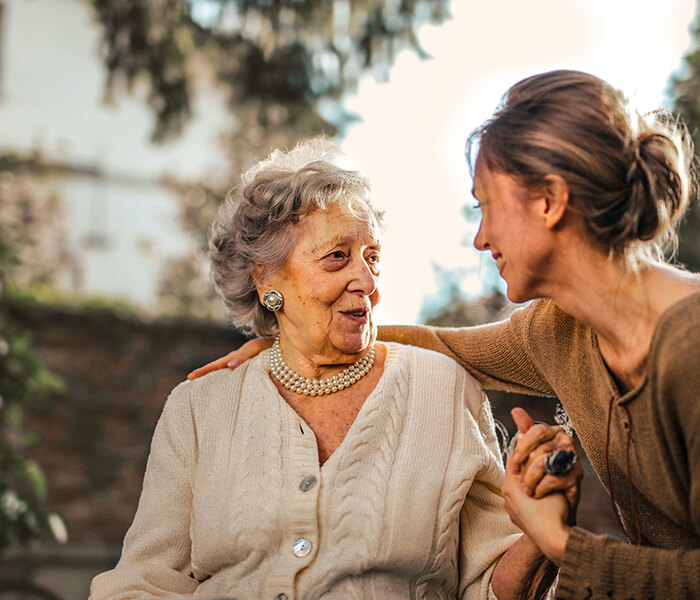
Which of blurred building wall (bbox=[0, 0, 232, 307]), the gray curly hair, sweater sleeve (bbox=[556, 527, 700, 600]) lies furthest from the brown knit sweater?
blurred building wall (bbox=[0, 0, 232, 307])

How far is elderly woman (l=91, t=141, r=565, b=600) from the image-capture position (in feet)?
7.41

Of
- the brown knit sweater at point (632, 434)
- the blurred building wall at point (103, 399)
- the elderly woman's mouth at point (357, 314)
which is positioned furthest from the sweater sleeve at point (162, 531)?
the blurred building wall at point (103, 399)

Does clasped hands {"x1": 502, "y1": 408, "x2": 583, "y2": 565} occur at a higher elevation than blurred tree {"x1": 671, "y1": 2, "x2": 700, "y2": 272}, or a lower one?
lower

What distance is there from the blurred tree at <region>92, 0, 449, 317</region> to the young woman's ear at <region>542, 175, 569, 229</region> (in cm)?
413

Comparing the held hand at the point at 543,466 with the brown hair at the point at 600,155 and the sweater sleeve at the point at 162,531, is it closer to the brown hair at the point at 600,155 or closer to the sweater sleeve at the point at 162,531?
the brown hair at the point at 600,155

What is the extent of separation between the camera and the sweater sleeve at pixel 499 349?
7.96 feet

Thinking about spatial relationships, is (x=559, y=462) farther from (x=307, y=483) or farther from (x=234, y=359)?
(x=234, y=359)

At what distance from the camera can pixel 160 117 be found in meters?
6.73

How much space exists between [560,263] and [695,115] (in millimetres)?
2965

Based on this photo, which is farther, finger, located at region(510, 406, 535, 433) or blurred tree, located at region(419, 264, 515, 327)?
blurred tree, located at region(419, 264, 515, 327)

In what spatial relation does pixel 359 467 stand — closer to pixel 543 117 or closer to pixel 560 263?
pixel 560 263

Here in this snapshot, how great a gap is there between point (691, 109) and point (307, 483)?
329cm

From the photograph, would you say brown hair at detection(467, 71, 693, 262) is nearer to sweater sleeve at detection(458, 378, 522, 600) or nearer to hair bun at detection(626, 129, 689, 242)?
hair bun at detection(626, 129, 689, 242)

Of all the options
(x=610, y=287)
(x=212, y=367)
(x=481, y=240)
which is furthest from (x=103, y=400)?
(x=610, y=287)
